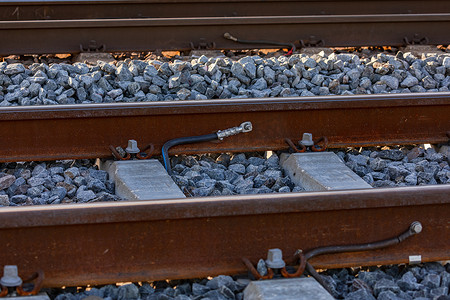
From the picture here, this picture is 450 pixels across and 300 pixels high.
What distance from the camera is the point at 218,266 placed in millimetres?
3701

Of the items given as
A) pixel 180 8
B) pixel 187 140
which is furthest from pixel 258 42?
pixel 187 140

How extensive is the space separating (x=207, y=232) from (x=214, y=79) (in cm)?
282

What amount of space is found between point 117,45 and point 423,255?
16.4 ft

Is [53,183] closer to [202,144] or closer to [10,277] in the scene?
[202,144]

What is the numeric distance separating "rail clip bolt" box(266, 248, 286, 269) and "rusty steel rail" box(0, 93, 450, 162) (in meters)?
1.75

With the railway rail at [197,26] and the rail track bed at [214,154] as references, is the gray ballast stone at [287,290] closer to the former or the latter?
the rail track bed at [214,154]

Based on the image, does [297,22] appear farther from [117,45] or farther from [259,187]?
[259,187]

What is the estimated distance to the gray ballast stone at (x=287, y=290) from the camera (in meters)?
3.38

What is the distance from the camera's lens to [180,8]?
9555mm

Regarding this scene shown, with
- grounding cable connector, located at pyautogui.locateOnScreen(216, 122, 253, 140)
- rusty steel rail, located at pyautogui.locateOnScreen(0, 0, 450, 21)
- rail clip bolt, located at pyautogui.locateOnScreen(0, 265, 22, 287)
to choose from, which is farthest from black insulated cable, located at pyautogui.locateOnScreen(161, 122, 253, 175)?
rusty steel rail, located at pyautogui.locateOnScreen(0, 0, 450, 21)

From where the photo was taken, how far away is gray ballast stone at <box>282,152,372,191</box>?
472 cm

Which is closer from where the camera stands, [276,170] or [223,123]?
[276,170]

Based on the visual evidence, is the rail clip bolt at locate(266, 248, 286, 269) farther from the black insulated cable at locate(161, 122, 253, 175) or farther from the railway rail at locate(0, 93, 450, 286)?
the black insulated cable at locate(161, 122, 253, 175)

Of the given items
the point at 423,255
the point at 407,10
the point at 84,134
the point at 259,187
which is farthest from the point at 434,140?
the point at 407,10
